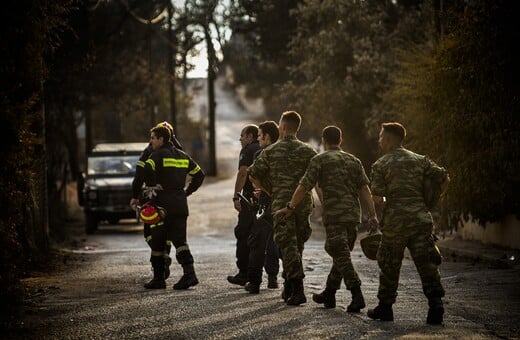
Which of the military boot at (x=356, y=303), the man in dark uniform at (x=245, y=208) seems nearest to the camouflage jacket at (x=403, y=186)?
the military boot at (x=356, y=303)

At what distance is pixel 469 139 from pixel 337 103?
14229 mm

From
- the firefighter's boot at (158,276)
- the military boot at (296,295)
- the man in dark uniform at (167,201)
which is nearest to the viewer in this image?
the military boot at (296,295)

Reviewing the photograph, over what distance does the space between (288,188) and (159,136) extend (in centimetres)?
237

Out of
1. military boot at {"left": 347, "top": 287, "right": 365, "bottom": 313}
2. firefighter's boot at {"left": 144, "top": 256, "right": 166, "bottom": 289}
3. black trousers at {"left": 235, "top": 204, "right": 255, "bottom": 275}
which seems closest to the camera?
military boot at {"left": 347, "top": 287, "right": 365, "bottom": 313}

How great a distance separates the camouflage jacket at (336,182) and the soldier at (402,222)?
0.68 meters

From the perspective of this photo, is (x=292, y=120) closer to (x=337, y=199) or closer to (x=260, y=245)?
(x=337, y=199)

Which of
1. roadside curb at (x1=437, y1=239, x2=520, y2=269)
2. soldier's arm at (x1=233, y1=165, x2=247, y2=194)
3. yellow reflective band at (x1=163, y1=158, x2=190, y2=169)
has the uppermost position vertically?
yellow reflective band at (x1=163, y1=158, x2=190, y2=169)

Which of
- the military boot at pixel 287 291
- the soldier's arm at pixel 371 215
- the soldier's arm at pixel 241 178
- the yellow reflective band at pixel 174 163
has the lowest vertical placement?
the military boot at pixel 287 291

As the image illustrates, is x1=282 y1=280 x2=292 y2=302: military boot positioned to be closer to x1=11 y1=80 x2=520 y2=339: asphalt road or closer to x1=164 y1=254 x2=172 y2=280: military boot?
x1=11 y1=80 x2=520 y2=339: asphalt road

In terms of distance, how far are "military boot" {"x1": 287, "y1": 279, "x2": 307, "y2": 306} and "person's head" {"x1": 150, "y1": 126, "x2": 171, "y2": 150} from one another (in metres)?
2.84

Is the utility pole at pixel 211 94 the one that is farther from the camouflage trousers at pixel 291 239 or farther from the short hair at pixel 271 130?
the camouflage trousers at pixel 291 239

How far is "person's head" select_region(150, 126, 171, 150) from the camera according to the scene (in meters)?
13.7

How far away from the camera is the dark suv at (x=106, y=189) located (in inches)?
1097

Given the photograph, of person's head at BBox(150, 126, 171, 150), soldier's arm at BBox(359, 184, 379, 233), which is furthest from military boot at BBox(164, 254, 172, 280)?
soldier's arm at BBox(359, 184, 379, 233)
